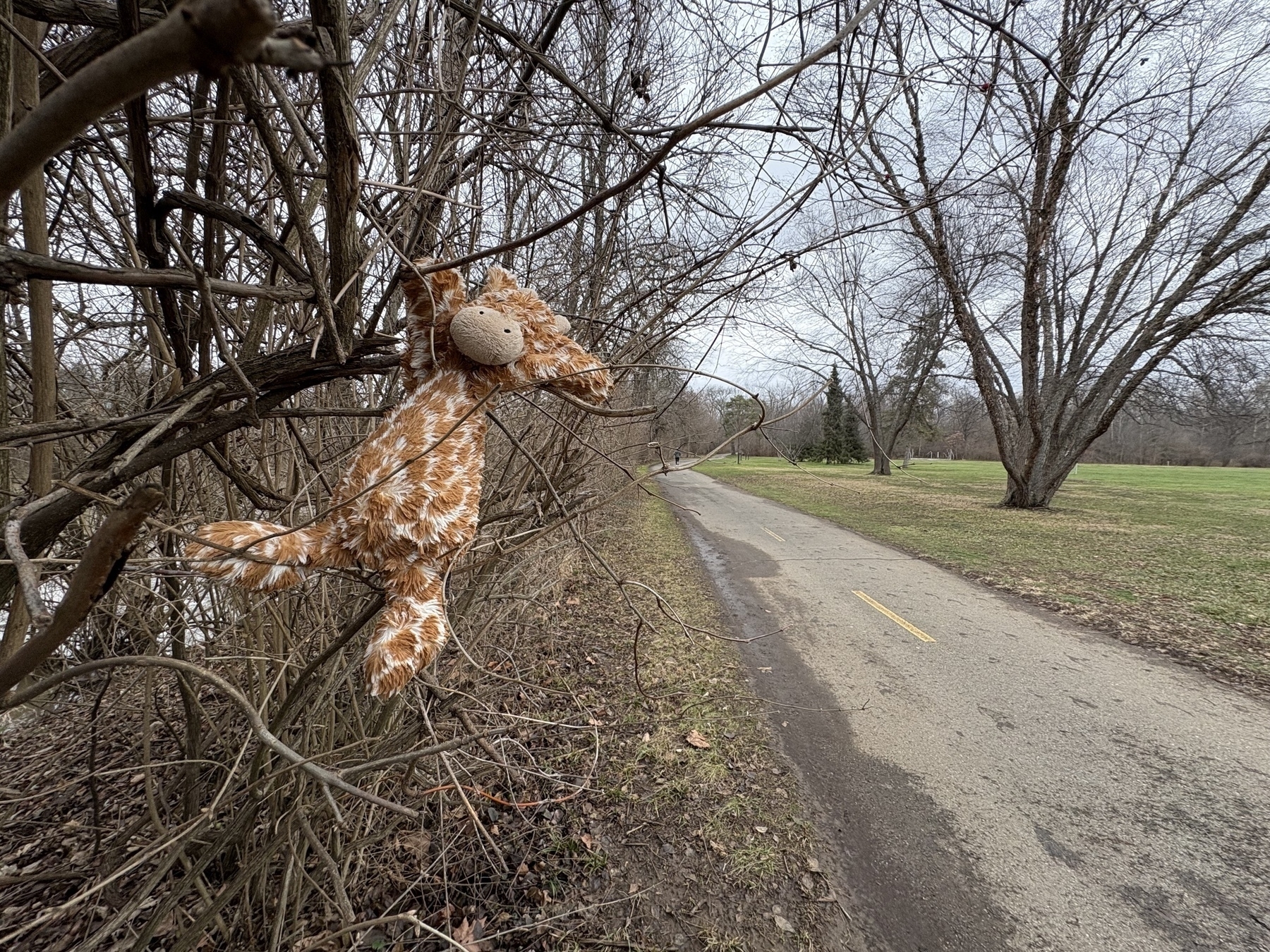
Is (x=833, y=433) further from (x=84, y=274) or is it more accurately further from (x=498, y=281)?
(x=84, y=274)

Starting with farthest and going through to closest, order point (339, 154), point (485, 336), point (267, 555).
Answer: point (485, 336) → point (267, 555) → point (339, 154)

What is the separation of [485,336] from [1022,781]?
3.59 metres

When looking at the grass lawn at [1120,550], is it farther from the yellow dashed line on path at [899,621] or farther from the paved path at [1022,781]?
the yellow dashed line on path at [899,621]

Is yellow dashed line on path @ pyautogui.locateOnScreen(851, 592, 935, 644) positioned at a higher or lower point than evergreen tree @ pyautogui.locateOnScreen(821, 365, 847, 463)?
lower

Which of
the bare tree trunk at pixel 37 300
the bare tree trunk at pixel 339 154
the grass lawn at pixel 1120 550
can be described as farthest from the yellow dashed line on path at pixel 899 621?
the bare tree trunk at pixel 37 300

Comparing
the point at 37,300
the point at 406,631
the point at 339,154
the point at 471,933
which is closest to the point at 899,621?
the point at 471,933

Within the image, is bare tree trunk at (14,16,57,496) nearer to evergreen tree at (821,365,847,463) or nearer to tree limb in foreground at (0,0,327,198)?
tree limb in foreground at (0,0,327,198)

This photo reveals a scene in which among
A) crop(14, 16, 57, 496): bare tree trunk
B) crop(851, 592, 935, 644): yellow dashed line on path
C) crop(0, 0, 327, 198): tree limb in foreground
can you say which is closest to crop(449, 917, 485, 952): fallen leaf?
crop(14, 16, 57, 496): bare tree trunk

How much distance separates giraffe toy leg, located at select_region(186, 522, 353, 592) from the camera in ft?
3.00

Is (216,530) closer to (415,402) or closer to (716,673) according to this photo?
(415,402)

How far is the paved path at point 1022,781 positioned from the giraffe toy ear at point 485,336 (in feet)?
8.38

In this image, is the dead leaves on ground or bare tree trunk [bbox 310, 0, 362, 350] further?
the dead leaves on ground

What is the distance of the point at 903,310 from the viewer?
29.2 feet

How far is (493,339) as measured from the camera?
3.45ft
